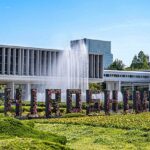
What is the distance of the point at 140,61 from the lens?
82875mm

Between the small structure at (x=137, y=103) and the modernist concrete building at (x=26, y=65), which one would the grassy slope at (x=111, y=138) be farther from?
the modernist concrete building at (x=26, y=65)

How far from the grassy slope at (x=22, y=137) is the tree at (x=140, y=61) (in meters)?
74.0

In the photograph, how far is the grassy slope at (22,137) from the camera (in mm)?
5770

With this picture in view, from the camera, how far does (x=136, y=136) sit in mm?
10641

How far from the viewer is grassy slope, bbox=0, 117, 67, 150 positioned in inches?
227

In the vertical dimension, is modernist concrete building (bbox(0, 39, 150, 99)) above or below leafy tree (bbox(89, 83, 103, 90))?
above

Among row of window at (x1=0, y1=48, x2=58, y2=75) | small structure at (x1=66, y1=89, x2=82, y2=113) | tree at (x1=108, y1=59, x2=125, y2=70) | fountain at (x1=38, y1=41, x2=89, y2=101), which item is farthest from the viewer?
tree at (x1=108, y1=59, x2=125, y2=70)

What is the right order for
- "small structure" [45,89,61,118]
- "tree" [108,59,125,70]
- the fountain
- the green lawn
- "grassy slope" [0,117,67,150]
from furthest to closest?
"tree" [108,59,125,70] → the fountain → "small structure" [45,89,61,118] → the green lawn → "grassy slope" [0,117,67,150]

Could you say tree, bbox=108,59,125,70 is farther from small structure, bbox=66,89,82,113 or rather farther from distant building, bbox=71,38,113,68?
small structure, bbox=66,89,82,113

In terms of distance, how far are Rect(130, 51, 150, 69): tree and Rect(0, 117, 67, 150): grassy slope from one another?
74.0 metres

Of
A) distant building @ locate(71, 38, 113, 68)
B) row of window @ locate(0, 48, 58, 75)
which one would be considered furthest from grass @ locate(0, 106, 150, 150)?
distant building @ locate(71, 38, 113, 68)

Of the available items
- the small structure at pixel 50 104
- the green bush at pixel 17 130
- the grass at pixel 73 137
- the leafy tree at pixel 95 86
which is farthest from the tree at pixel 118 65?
the green bush at pixel 17 130

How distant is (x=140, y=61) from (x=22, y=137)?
77.5 m

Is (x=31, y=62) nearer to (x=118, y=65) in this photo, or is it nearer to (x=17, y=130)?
(x=118, y=65)
